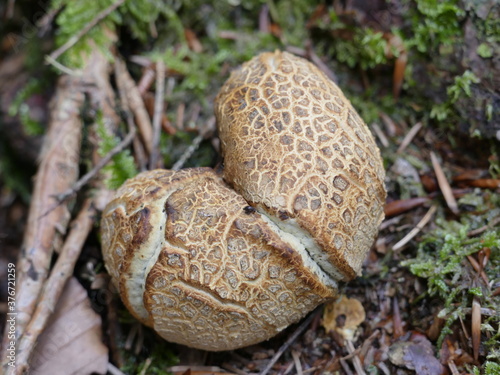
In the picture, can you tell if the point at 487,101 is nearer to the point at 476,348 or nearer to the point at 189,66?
the point at 476,348

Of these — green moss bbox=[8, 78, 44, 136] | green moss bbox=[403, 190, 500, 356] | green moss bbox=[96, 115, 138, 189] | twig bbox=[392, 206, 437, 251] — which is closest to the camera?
green moss bbox=[403, 190, 500, 356]

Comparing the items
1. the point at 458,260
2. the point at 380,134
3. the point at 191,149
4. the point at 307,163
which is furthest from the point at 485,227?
the point at 191,149

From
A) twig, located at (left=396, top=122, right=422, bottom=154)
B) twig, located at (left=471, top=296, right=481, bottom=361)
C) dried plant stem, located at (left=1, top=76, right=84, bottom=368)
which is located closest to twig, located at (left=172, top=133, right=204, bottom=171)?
dried plant stem, located at (left=1, top=76, right=84, bottom=368)

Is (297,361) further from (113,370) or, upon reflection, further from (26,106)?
(26,106)

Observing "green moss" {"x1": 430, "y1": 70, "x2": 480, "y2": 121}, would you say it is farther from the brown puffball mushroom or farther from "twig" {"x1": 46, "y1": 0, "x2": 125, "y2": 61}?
"twig" {"x1": 46, "y1": 0, "x2": 125, "y2": 61}

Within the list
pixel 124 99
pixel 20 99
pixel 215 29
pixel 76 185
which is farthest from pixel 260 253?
pixel 20 99

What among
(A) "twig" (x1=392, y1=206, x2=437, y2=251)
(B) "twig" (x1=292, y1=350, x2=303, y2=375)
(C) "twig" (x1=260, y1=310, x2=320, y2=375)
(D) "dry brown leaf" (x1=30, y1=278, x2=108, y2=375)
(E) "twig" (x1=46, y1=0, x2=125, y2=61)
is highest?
(E) "twig" (x1=46, y1=0, x2=125, y2=61)

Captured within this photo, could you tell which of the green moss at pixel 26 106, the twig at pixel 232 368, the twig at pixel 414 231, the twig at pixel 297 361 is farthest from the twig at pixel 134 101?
the twig at pixel 414 231
